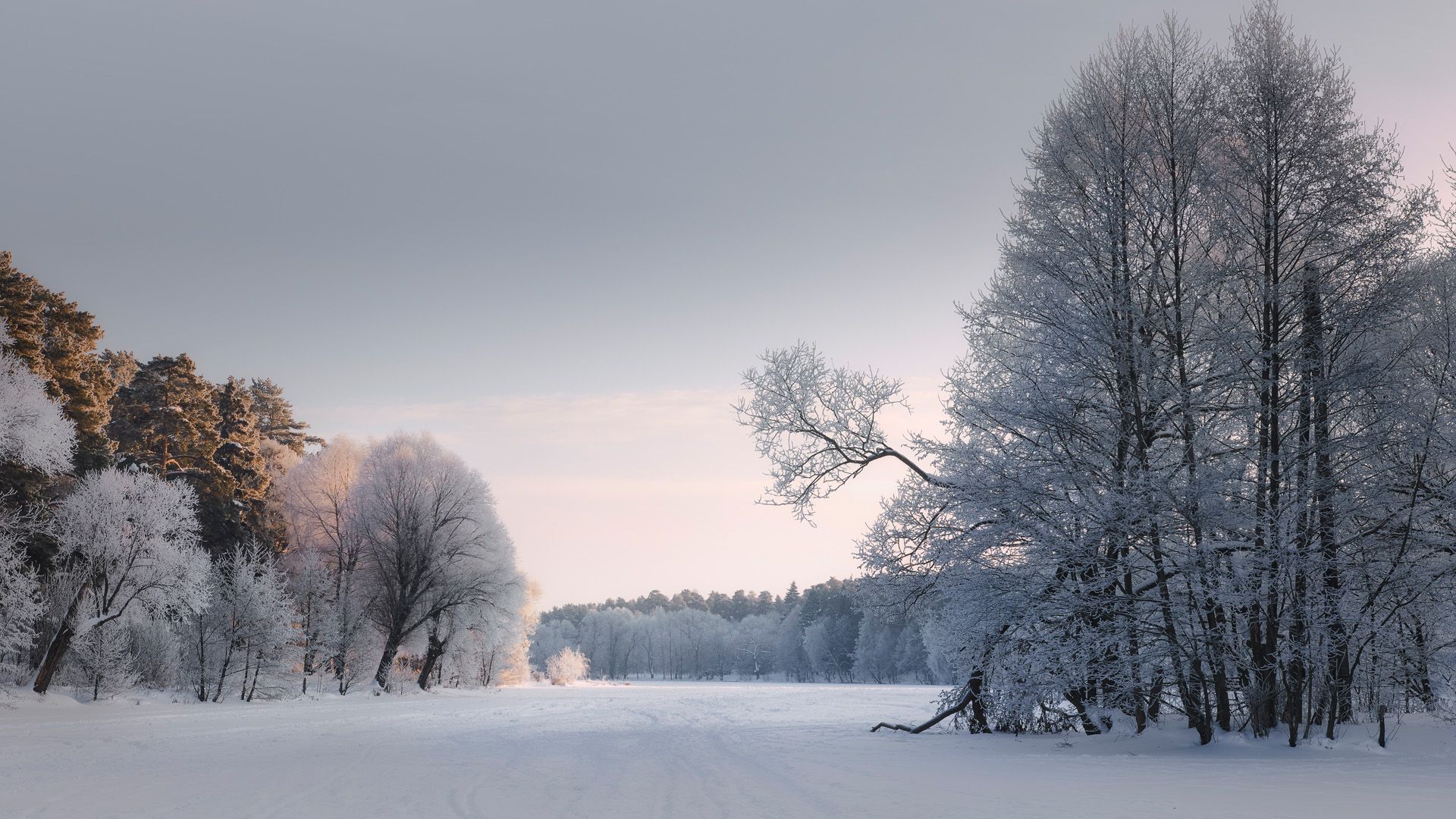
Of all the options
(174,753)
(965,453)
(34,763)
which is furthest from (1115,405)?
(34,763)

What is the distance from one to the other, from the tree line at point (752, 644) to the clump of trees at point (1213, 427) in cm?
8208

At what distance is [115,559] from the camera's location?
87.8ft

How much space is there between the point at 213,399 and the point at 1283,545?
47.4 meters

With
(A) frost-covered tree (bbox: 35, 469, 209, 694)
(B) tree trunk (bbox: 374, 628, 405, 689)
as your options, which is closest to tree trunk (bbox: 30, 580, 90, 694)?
(A) frost-covered tree (bbox: 35, 469, 209, 694)

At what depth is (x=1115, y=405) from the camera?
43.5 feet

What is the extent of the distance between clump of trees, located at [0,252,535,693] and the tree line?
2443 inches

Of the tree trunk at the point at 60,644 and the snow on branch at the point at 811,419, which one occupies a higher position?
the snow on branch at the point at 811,419

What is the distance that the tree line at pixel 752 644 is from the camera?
103688 mm

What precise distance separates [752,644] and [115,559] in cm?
12744

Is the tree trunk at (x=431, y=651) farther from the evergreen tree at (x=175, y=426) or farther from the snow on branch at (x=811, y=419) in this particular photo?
the snow on branch at (x=811, y=419)

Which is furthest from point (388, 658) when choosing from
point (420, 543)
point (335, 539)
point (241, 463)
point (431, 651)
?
point (241, 463)

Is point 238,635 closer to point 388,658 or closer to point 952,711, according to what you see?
point 388,658

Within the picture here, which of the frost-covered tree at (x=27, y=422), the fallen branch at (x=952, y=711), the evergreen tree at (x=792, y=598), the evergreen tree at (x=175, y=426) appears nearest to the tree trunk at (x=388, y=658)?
the evergreen tree at (x=175, y=426)

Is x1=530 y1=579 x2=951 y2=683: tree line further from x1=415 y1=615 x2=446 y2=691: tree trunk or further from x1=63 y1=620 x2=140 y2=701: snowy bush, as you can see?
x1=63 y1=620 x2=140 y2=701: snowy bush
